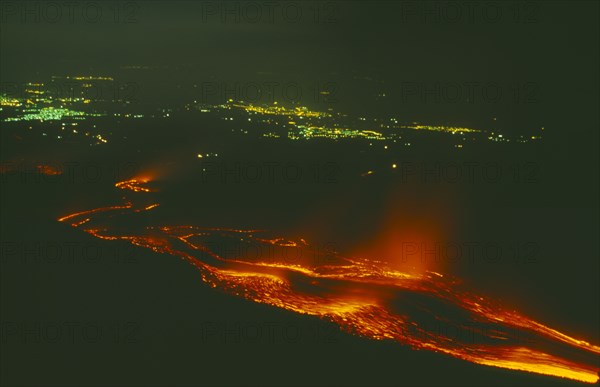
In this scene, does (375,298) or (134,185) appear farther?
(134,185)

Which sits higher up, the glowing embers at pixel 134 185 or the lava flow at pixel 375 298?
the glowing embers at pixel 134 185

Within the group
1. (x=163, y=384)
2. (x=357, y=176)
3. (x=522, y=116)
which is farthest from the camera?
(x=522, y=116)

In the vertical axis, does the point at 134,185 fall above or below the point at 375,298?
above

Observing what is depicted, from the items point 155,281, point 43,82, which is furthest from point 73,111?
point 155,281

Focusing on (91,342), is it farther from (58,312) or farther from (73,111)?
(73,111)

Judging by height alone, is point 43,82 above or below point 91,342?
above

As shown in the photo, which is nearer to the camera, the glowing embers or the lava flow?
the lava flow

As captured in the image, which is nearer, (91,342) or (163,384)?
(163,384)

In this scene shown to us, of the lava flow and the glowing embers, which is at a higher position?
the glowing embers
